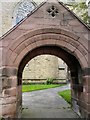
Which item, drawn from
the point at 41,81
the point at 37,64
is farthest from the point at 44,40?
the point at 37,64

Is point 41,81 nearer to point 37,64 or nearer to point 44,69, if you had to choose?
point 44,69

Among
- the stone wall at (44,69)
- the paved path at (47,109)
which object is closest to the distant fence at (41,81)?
the stone wall at (44,69)

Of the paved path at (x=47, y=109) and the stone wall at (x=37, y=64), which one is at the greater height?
the stone wall at (x=37, y=64)

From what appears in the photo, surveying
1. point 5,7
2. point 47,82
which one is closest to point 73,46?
point 47,82

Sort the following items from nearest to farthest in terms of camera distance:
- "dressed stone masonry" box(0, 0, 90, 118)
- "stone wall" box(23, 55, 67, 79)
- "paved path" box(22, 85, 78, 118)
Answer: "dressed stone masonry" box(0, 0, 90, 118) < "paved path" box(22, 85, 78, 118) < "stone wall" box(23, 55, 67, 79)

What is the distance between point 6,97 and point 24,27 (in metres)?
2.10

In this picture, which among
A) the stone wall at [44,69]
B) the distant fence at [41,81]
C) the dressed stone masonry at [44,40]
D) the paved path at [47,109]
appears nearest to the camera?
the dressed stone masonry at [44,40]

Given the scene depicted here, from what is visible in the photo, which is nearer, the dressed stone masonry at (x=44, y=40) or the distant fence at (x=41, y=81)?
the dressed stone masonry at (x=44, y=40)

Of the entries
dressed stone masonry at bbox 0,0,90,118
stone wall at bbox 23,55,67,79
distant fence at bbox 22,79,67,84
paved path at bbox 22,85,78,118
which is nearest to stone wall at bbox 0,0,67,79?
stone wall at bbox 23,55,67,79

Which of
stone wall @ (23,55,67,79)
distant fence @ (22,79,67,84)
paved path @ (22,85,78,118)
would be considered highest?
stone wall @ (23,55,67,79)

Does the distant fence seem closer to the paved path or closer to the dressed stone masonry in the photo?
the paved path

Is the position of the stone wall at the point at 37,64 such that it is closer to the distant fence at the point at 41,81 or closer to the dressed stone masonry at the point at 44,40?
the distant fence at the point at 41,81

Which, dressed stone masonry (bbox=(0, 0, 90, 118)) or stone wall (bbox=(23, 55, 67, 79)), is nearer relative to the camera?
dressed stone masonry (bbox=(0, 0, 90, 118))

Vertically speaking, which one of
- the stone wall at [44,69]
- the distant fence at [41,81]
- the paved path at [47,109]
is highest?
the stone wall at [44,69]
